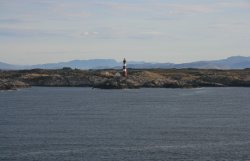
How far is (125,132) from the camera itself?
226ft

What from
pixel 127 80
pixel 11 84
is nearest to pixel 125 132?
pixel 127 80

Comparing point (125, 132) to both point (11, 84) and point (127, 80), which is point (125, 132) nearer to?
point (127, 80)

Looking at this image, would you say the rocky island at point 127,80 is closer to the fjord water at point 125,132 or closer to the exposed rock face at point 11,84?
the exposed rock face at point 11,84

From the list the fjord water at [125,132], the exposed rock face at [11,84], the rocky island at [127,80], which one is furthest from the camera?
the rocky island at [127,80]

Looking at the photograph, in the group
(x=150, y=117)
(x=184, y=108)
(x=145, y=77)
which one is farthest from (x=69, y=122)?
(x=145, y=77)

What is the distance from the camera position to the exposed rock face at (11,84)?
167500mm

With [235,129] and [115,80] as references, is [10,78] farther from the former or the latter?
[235,129]

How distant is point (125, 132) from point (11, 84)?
356 ft

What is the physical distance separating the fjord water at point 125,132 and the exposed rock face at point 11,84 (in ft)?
204

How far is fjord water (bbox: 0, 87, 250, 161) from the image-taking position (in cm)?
5500

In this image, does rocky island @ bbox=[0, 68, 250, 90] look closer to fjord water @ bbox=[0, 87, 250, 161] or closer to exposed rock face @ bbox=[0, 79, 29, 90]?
exposed rock face @ bbox=[0, 79, 29, 90]

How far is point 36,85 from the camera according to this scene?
190 m

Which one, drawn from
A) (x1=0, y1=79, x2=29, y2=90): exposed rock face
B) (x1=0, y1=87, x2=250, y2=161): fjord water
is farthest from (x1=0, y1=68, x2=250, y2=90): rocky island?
(x1=0, y1=87, x2=250, y2=161): fjord water

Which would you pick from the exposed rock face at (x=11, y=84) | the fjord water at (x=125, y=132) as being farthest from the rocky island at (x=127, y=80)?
the fjord water at (x=125, y=132)
